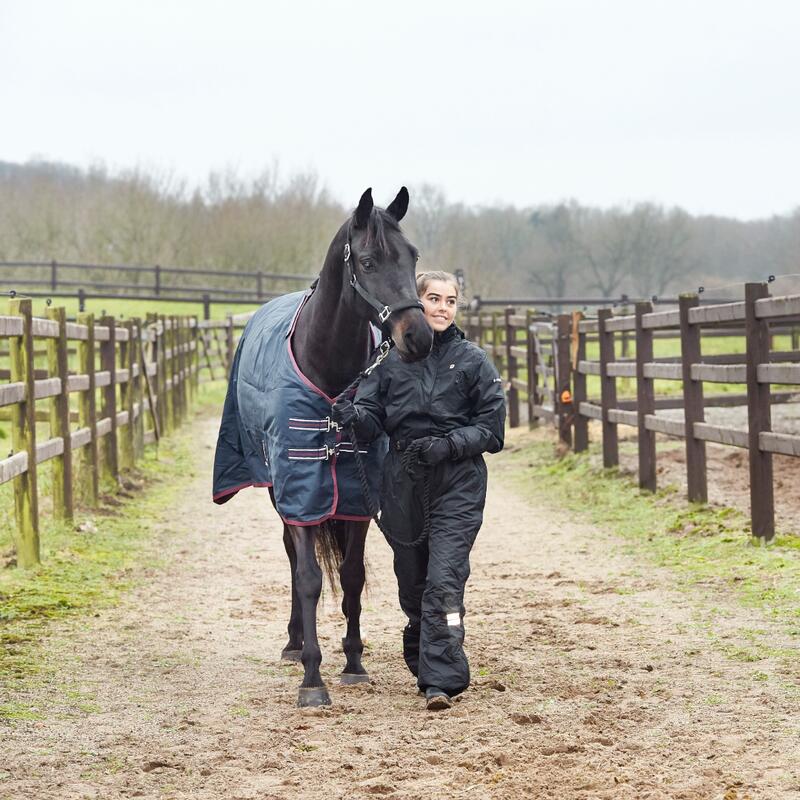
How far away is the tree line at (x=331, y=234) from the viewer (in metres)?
40.5

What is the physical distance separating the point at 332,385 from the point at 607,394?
237 inches

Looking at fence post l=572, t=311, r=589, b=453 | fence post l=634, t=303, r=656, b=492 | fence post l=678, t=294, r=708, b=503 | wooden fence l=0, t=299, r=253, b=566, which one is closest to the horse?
wooden fence l=0, t=299, r=253, b=566

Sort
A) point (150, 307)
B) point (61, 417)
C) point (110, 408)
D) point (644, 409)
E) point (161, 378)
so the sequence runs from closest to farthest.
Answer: point (61, 417) → point (644, 409) → point (110, 408) → point (161, 378) → point (150, 307)

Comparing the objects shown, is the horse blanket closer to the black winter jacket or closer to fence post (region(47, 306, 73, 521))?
the black winter jacket

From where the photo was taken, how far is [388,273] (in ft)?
13.6

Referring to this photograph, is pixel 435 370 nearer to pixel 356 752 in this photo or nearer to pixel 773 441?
pixel 356 752

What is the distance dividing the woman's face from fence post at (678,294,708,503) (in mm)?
3849

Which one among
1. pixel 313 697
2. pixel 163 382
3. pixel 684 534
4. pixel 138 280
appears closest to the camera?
pixel 313 697

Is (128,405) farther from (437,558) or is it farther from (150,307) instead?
(150,307)

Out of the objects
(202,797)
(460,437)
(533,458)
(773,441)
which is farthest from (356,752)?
(533,458)

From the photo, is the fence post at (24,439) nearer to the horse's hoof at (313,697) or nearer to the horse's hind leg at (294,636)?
the horse's hind leg at (294,636)

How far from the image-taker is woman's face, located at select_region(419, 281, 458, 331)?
167 inches

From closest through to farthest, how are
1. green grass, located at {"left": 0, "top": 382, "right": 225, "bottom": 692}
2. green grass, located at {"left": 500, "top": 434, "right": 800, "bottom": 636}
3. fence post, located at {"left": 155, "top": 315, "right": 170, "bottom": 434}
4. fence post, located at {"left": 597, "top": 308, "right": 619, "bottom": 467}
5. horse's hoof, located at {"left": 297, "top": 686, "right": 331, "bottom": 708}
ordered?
1. horse's hoof, located at {"left": 297, "top": 686, "right": 331, "bottom": 708}
2. green grass, located at {"left": 0, "top": 382, "right": 225, "bottom": 692}
3. green grass, located at {"left": 500, "top": 434, "right": 800, "bottom": 636}
4. fence post, located at {"left": 597, "top": 308, "right": 619, "bottom": 467}
5. fence post, located at {"left": 155, "top": 315, "right": 170, "bottom": 434}

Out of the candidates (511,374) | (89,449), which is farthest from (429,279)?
(511,374)
